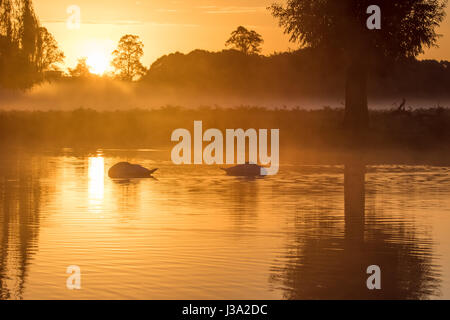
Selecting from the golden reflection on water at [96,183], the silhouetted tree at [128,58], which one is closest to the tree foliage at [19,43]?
the golden reflection on water at [96,183]

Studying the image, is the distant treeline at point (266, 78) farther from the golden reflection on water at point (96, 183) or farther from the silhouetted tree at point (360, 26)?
the golden reflection on water at point (96, 183)

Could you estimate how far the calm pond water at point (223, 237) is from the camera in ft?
31.9

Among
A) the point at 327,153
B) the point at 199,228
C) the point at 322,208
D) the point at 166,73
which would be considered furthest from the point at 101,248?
the point at 166,73

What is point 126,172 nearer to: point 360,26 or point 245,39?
point 360,26

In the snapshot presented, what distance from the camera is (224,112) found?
4728 centimetres


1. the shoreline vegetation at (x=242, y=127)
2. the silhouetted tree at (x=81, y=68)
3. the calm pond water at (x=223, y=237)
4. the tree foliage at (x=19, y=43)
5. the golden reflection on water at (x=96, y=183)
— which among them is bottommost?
the calm pond water at (x=223, y=237)

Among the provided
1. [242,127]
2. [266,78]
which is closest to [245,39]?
[266,78]

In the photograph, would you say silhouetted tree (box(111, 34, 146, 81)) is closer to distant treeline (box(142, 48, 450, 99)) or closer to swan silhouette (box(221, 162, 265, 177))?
distant treeline (box(142, 48, 450, 99))

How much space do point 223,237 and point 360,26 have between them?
957 inches

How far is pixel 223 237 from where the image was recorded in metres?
12.9

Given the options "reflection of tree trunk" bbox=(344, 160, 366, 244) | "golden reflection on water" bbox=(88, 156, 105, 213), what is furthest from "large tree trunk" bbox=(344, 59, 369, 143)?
"golden reflection on water" bbox=(88, 156, 105, 213)

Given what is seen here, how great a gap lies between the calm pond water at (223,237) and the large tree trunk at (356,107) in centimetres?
1570
